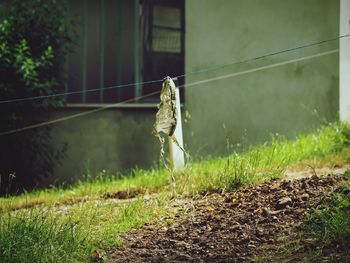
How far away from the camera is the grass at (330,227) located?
333 centimetres

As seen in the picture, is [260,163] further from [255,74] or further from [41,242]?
[255,74]

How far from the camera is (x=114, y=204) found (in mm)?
4977

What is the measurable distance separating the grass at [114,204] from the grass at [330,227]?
1256 mm

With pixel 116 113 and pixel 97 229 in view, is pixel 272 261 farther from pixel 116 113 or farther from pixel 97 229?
pixel 116 113

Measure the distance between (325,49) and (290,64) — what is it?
0.53 meters

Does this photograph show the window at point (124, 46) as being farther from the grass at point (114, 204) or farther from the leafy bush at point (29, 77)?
the grass at point (114, 204)

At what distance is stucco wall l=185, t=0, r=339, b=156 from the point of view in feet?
26.7

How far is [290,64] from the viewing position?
27.0 ft

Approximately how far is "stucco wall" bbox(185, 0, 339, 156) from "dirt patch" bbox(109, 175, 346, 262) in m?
3.66

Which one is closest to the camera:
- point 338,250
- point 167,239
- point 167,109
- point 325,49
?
point 338,250

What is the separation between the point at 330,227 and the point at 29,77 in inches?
197

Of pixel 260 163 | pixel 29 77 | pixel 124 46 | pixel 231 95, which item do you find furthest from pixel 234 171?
pixel 124 46

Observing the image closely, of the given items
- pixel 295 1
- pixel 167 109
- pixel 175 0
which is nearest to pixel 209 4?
pixel 175 0

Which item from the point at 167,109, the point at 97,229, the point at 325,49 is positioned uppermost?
the point at 325,49
